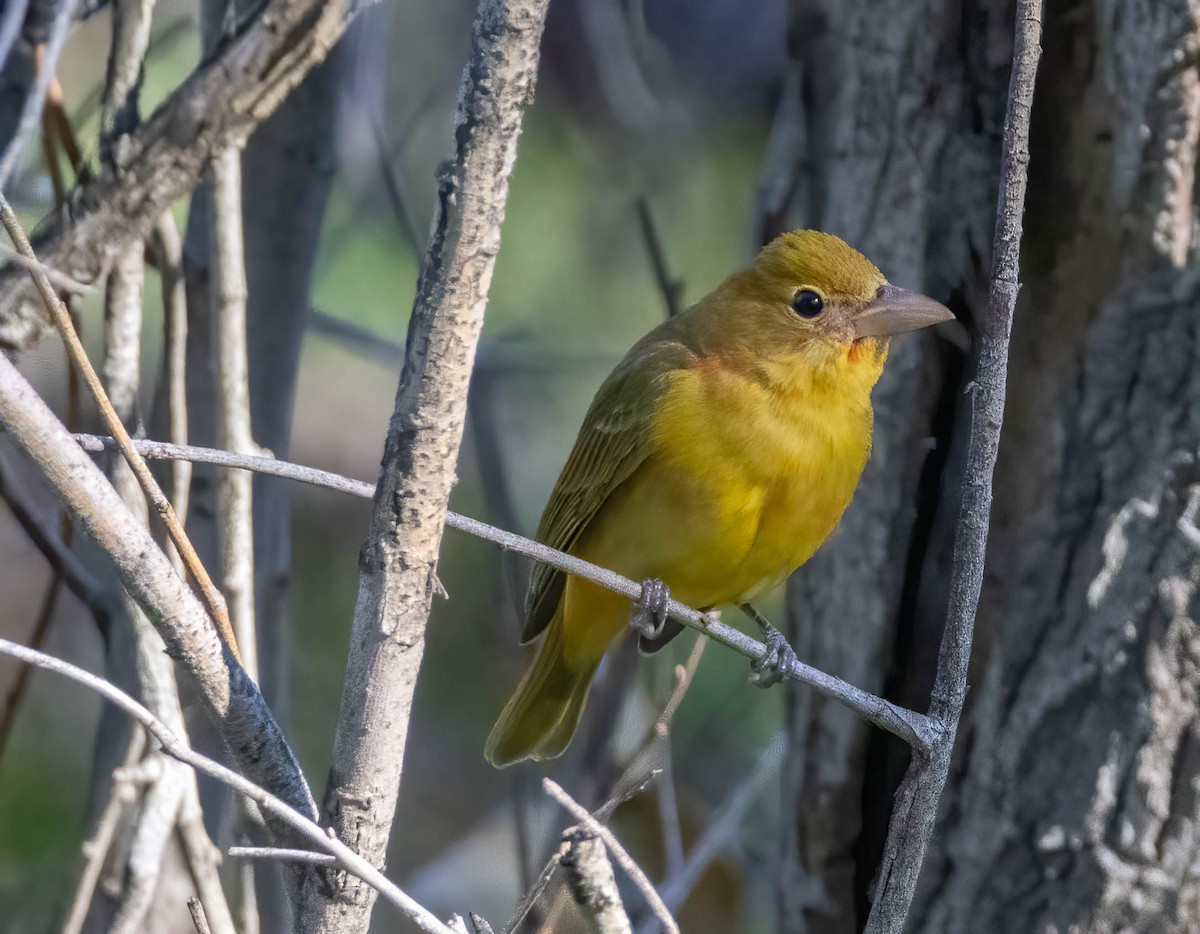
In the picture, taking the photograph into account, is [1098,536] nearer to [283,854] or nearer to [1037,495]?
[1037,495]

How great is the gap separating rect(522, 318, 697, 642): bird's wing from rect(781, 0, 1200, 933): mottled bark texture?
1.57 ft

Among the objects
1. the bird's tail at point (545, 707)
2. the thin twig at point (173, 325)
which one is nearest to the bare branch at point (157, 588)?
the thin twig at point (173, 325)

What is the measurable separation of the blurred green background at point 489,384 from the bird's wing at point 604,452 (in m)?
0.83

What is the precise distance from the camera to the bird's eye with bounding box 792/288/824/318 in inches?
103

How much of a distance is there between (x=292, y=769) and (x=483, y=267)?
622 millimetres

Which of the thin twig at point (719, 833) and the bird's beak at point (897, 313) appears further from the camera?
the thin twig at point (719, 833)

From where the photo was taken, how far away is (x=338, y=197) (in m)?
4.20

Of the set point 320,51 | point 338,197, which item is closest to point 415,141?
point 338,197

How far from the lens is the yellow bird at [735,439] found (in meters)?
2.47

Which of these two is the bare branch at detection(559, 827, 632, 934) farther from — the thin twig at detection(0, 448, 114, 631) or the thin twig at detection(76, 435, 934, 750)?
the thin twig at detection(0, 448, 114, 631)

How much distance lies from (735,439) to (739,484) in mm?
87

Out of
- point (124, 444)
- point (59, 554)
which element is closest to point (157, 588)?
point (124, 444)

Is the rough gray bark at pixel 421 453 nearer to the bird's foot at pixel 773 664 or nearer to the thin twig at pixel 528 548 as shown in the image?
the thin twig at pixel 528 548

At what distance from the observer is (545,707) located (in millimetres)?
2961
